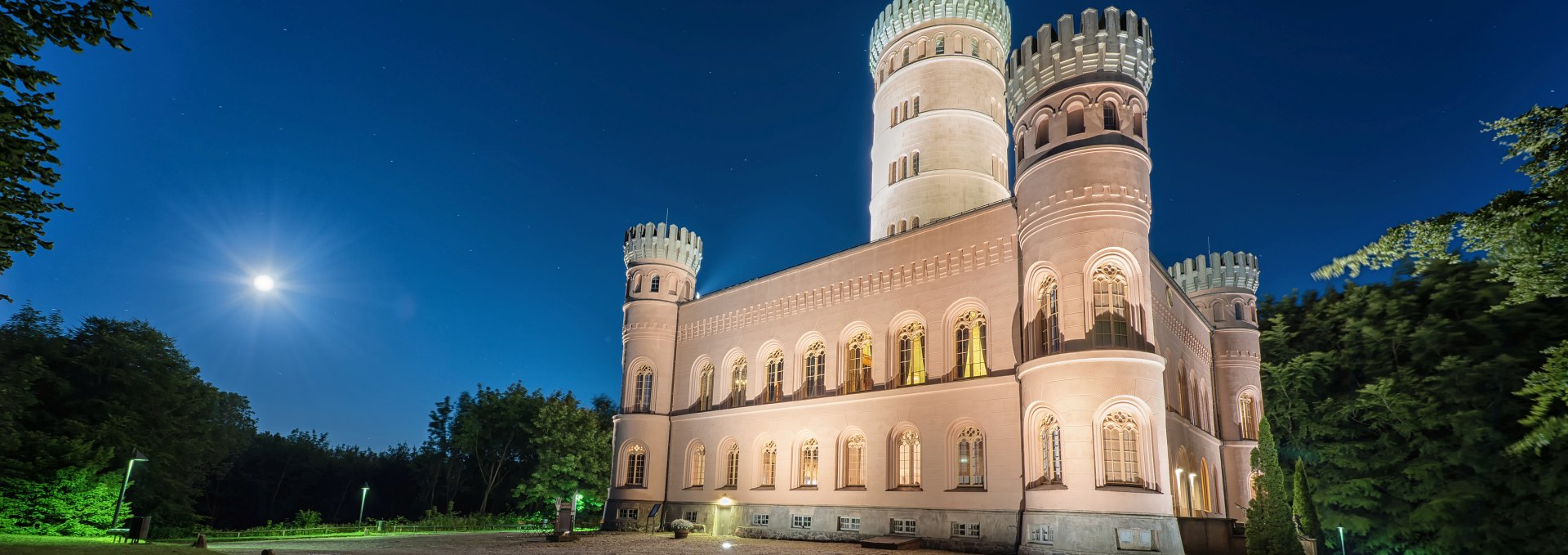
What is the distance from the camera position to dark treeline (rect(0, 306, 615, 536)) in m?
29.7

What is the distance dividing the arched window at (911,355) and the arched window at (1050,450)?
547cm

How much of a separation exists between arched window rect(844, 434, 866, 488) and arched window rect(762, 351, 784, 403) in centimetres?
403

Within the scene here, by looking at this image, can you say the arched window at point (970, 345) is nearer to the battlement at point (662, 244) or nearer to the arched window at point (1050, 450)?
the arched window at point (1050, 450)

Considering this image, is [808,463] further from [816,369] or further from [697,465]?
[697,465]

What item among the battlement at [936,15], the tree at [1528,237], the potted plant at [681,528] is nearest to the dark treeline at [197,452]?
the potted plant at [681,528]

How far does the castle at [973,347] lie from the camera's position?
848 inches

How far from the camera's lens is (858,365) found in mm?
29562

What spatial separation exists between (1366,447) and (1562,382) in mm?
27181

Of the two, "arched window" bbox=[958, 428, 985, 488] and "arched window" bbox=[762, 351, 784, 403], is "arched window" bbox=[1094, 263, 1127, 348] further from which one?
"arched window" bbox=[762, 351, 784, 403]

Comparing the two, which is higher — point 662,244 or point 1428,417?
point 662,244

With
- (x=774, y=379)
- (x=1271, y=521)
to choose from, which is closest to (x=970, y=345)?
(x=774, y=379)

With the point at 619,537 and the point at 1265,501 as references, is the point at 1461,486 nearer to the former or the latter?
the point at 1265,501

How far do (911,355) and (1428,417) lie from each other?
16.9 m

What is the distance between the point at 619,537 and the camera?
98.9ft
